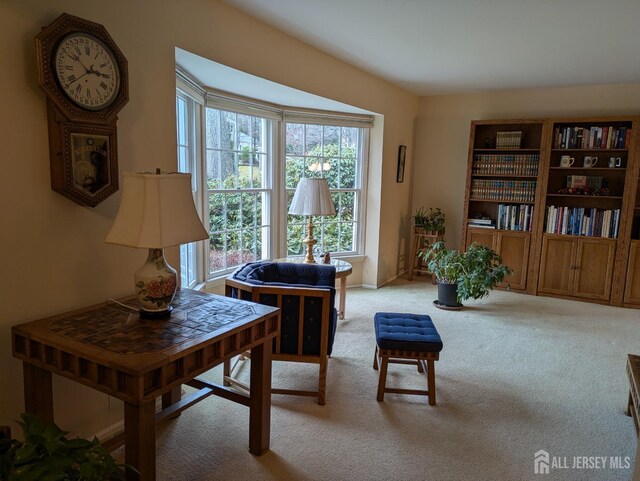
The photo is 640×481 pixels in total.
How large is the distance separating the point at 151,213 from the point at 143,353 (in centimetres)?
54

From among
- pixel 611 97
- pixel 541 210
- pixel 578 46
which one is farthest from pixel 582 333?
pixel 611 97

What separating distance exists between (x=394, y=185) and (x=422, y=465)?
151 inches

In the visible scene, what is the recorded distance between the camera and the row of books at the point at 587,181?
4.93m

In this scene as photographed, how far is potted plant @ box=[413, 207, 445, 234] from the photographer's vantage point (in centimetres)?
553

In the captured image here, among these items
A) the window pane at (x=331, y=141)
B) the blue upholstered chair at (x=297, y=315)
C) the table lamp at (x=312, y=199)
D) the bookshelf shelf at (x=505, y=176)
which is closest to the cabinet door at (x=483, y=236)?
the bookshelf shelf at (x=505, y=176)

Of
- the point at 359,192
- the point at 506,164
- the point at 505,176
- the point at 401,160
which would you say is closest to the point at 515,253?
the point at 505,176

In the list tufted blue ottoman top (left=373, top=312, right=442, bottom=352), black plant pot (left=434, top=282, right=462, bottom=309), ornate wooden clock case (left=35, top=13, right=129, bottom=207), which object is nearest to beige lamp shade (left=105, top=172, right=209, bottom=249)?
ornate wooden clock case (left=35, top=13, right=129, bottom=207)

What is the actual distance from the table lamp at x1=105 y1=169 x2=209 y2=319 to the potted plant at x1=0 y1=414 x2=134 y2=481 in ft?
2.27

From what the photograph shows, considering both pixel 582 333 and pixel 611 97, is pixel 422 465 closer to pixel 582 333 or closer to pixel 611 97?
pixel 582 333

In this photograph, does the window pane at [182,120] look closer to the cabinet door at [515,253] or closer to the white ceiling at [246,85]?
the white ceiling at [246,85]

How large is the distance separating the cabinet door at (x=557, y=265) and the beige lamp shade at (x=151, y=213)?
454 centimetres

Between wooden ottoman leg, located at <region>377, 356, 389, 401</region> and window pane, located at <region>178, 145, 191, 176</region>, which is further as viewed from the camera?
window pane, located at <region>178, 145, 191, 176</region>

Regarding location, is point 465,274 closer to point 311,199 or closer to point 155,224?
point 311,199

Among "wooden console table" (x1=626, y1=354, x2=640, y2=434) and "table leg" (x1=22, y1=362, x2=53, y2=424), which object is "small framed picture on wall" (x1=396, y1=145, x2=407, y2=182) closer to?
"wooden console table" (x1=626, y1=354, x2=640, y2=434)
